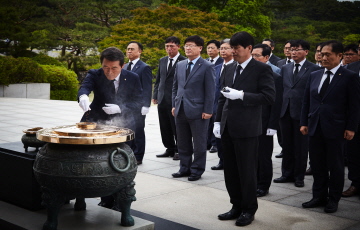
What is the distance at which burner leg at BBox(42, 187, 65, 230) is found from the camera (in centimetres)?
358

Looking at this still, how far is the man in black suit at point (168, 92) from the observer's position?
733 centimetres

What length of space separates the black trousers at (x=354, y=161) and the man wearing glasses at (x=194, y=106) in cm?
190

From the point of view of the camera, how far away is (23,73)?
1727 centimetres

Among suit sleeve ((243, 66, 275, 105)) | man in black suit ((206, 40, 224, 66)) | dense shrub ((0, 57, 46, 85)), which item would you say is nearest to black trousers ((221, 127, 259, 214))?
suit sleeve ((243, 66, 275, 105))

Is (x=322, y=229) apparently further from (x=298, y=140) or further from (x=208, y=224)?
Answer: (x=298, y=140)

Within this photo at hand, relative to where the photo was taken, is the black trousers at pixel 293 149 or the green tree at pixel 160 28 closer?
the black trousers at pixel 293 149

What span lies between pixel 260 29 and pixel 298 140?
61.8 feet

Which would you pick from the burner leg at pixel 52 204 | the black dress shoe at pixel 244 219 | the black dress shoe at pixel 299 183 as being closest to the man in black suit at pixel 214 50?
the black dress shoe at pixel 299 183

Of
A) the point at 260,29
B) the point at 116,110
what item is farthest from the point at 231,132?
the point at 260,29

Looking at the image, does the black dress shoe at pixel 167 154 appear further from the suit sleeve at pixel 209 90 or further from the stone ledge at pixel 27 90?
the stone ledge at pixel 27 90

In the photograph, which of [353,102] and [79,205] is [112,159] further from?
[353,102]

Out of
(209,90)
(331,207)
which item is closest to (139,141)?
(209,90)

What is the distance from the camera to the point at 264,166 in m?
5.39

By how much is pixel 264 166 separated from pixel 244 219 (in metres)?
1.29
